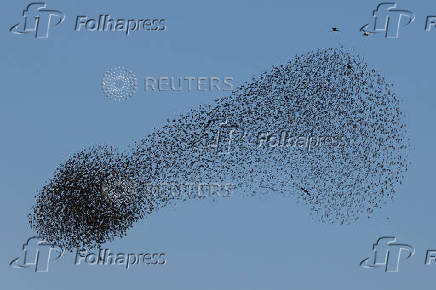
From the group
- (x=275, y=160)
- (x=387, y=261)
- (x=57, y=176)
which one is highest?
(x=275, y=160)

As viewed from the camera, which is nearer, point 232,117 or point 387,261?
point 387,261

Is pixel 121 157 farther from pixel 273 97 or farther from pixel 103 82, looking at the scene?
pixel 273 97

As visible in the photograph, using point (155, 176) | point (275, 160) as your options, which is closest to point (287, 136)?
point (275, 160)

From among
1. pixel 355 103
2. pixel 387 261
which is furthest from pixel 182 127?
pixel 387 261

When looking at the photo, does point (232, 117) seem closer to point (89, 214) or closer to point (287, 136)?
point (287, 136)

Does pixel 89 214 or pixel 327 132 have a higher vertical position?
pixel 327 132

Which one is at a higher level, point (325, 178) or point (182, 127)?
point (182, 127)

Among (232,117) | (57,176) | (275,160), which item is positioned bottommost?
(57,176)

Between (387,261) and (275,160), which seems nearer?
(387,261)
